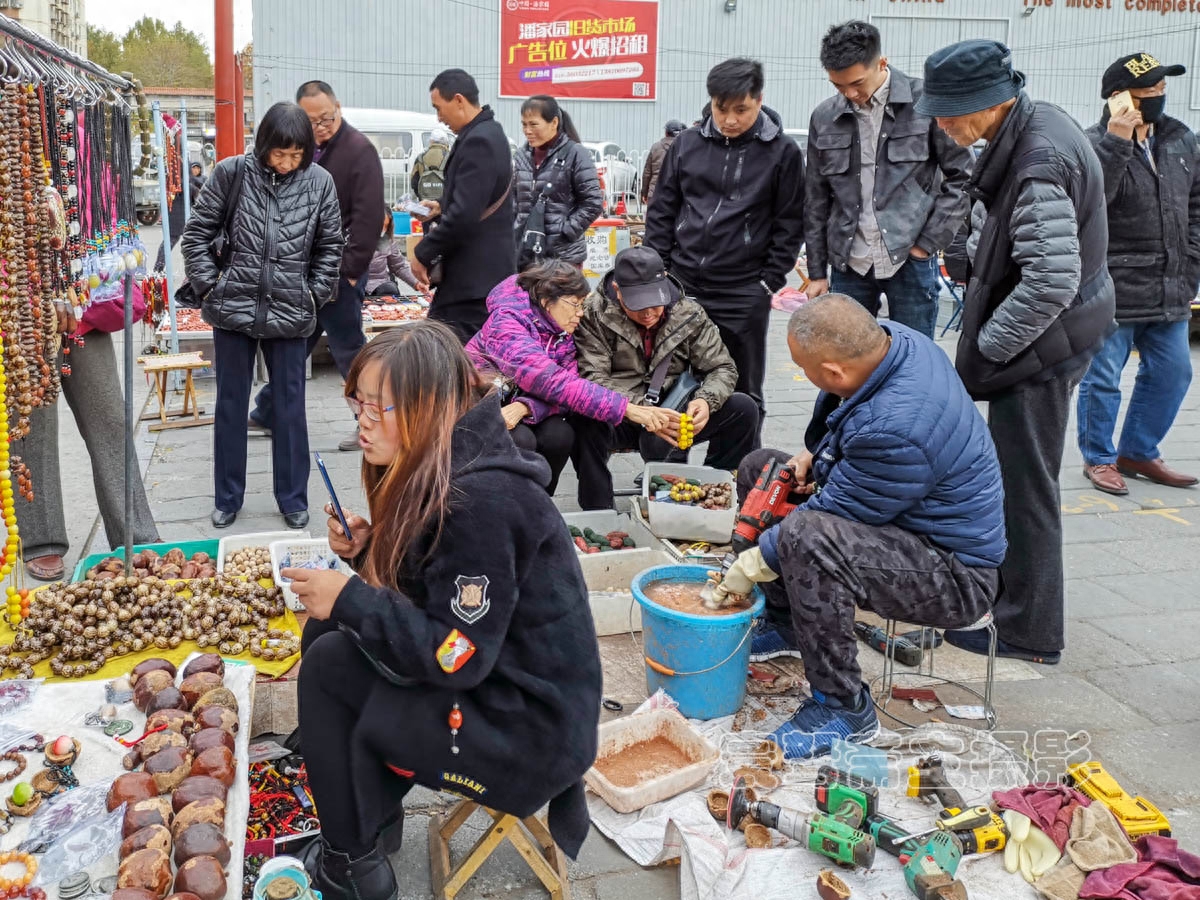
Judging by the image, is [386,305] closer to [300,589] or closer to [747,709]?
[747,709]

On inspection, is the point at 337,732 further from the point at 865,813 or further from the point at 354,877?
the point at 865,813

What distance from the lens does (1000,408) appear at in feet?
11.8

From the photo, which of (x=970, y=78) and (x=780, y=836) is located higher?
(x=970, y=78)

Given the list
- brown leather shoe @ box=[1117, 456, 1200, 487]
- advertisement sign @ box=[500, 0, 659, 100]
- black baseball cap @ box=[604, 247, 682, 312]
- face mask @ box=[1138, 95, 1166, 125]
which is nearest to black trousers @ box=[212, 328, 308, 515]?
black baseball cap @ box=[604, 247, 682, 312]

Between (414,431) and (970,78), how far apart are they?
220 centimetres

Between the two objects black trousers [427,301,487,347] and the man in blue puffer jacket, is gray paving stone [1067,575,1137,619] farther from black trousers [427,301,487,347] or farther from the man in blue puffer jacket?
black trousers [427,301,487,347]

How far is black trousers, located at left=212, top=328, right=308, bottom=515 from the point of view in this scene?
15.4 ft

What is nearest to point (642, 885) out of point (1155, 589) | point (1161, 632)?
point (1161, 632)

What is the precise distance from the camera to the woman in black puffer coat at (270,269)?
4527mm

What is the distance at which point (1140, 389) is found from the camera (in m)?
5.70

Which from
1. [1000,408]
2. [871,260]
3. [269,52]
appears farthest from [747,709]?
[269,52]

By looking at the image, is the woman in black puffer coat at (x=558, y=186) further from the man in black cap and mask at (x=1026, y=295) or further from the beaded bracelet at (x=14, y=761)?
the beaded bracelet at (x=14, y=761)

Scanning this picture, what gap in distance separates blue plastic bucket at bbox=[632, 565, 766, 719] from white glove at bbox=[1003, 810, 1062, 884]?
88 centimetres

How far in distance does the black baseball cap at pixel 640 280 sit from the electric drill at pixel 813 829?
2193 mm
